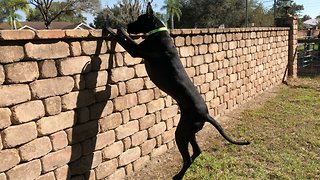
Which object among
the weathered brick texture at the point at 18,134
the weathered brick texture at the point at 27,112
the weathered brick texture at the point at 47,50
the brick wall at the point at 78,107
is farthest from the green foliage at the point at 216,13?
the weathered brick texture at the point at 18,134

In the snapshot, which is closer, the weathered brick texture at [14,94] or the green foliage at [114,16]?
the weathered brick texture at [14,94]

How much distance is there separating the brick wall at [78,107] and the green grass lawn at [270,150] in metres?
0.88

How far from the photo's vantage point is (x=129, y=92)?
14.7 feet

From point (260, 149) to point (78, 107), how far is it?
3.06 m

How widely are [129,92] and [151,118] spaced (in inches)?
26.1

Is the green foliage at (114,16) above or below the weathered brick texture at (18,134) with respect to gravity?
above

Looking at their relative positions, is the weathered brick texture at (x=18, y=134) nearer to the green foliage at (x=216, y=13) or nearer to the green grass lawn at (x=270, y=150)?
the green grass lawn at (x=270, y=150)

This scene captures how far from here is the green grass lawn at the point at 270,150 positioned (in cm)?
451

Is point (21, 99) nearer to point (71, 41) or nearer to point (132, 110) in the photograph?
point (71, 41)

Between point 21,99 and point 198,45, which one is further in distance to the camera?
point 198,45

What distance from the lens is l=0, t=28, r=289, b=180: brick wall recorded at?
3055 mm

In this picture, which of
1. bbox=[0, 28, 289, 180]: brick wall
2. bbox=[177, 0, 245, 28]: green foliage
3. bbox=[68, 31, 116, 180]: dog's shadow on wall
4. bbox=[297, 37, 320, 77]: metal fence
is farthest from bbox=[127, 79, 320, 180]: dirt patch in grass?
bbox=[177, 0, 245, 28]: green foliage

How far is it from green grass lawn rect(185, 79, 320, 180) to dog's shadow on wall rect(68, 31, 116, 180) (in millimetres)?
1303

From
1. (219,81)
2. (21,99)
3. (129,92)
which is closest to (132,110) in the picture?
(129,92)
